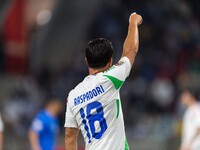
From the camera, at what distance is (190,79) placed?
57.5 feet

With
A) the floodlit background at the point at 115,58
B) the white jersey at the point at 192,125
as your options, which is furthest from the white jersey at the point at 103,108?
the floodlit background at the point at 115,58

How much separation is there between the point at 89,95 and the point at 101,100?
0.11 metres

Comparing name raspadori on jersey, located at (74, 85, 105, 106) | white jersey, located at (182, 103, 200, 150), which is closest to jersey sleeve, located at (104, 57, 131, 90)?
name raspadori on jersey, located at (74, 85, 105, 106)

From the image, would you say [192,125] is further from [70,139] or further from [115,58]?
[70,139]

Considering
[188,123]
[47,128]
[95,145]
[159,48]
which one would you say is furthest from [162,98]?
[95,145]

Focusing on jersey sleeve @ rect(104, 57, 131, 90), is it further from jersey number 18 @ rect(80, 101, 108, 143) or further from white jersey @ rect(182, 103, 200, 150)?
white jersey @ rect(182, 103, 200, 150)

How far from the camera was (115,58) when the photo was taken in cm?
1783

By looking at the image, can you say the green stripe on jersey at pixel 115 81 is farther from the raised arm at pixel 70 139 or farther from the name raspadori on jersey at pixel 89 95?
the raised arm at pixel 70 139

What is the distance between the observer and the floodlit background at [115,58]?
54.7 feet

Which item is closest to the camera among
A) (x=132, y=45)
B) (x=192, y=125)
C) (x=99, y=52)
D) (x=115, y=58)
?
(x=99, y=52)

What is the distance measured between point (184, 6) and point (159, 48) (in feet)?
→ 9.97

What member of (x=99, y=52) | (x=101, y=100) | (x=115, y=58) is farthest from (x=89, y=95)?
(x=115, y=58)

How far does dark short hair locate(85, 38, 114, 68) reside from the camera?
5785mm

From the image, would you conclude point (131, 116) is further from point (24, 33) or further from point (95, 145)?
point (95, 145)
